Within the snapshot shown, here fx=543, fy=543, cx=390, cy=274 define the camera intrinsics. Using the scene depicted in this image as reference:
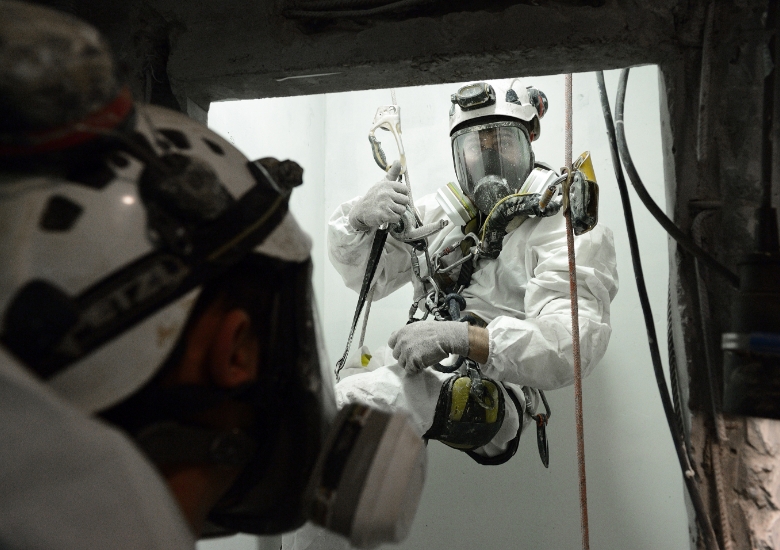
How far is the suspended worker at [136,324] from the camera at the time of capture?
398 millimetres

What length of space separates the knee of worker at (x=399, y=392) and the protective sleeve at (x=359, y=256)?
1.65ft

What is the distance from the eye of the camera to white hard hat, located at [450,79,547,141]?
1.72m

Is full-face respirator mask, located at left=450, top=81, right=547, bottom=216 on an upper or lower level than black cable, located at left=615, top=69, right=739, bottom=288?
upper

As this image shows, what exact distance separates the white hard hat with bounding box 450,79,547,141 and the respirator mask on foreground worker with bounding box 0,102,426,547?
1.22 m

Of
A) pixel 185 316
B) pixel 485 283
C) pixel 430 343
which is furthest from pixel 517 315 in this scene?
pixel 185 316

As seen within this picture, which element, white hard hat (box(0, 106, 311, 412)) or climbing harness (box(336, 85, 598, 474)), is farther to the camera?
climbing harness (box(336, 85, 598, 474))

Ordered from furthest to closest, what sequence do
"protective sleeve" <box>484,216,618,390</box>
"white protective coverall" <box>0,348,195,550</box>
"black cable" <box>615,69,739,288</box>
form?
1. "protective sleeve" <box>484,216,618,390</box>
2. "black cable" <box>615,69,739,288</box>
3. "white protective coverall" <box>0,348,195,550</box>

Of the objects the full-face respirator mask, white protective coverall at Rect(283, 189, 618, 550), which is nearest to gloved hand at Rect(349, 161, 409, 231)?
white protective coverall at Rect(283, 189, 618, 550)

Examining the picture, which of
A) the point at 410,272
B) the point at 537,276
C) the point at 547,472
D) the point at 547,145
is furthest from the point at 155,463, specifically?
the point at 547,145

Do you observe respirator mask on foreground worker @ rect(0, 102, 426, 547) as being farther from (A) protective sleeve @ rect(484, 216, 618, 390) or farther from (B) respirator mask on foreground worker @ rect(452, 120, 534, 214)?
(B) respirator mask on foreground worker @ rect(452, 120, 534, 214)

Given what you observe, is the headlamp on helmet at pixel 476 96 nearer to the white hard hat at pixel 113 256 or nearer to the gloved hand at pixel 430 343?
the gloved hand at pixel 430 343

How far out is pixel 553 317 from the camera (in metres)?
1.36

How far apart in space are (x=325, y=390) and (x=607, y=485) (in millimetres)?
1777

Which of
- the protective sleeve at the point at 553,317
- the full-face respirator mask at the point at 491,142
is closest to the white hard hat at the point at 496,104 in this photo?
the full-face respirator mask at the point at 491,142
